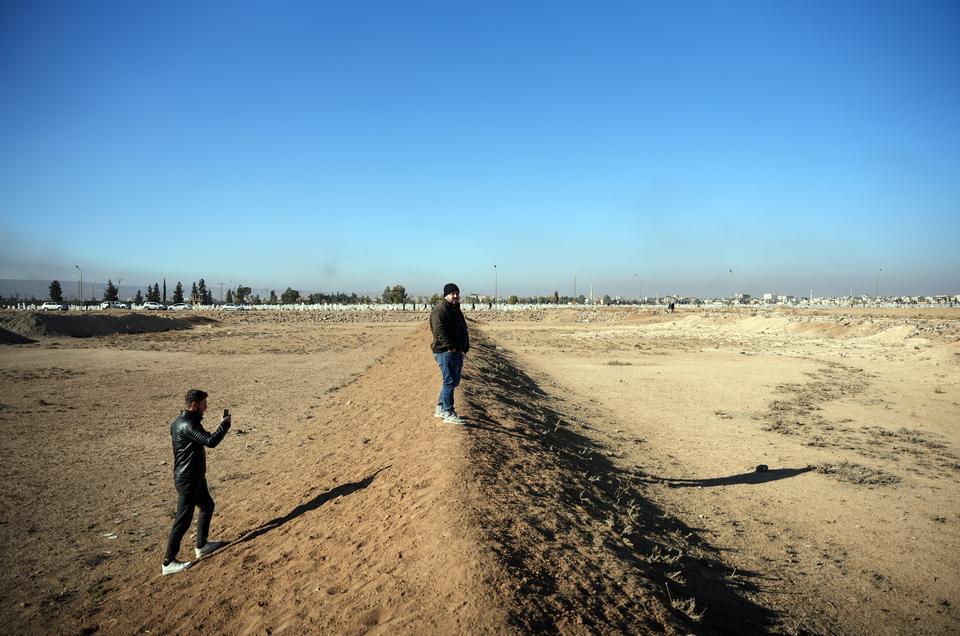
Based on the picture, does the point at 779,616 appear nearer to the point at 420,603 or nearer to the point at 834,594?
the point at 834,594

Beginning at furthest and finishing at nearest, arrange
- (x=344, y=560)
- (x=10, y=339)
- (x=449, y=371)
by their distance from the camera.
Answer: (x=10, y=339) → (x=449, y=371) → (x=344, y=560)

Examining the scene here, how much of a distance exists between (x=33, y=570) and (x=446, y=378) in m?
5.39

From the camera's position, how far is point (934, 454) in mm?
10766

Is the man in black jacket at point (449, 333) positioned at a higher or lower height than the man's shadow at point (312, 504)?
higher

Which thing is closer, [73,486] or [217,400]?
[73,486]

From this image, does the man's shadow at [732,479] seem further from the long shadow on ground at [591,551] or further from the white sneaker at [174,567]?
the white sneaker at [174,567]

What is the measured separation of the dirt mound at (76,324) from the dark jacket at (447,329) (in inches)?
1754

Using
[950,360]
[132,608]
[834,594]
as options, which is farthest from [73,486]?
[950,360]

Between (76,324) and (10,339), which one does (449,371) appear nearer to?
(10,339)

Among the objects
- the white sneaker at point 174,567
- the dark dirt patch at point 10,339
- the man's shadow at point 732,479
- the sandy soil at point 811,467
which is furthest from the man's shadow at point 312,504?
the dark dirt patch at point 10,339

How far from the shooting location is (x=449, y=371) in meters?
7.91

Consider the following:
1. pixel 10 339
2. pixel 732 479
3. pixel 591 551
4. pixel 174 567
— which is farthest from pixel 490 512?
pixel 10 339

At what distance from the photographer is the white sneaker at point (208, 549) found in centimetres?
585

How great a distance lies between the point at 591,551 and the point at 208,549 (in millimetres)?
4311
